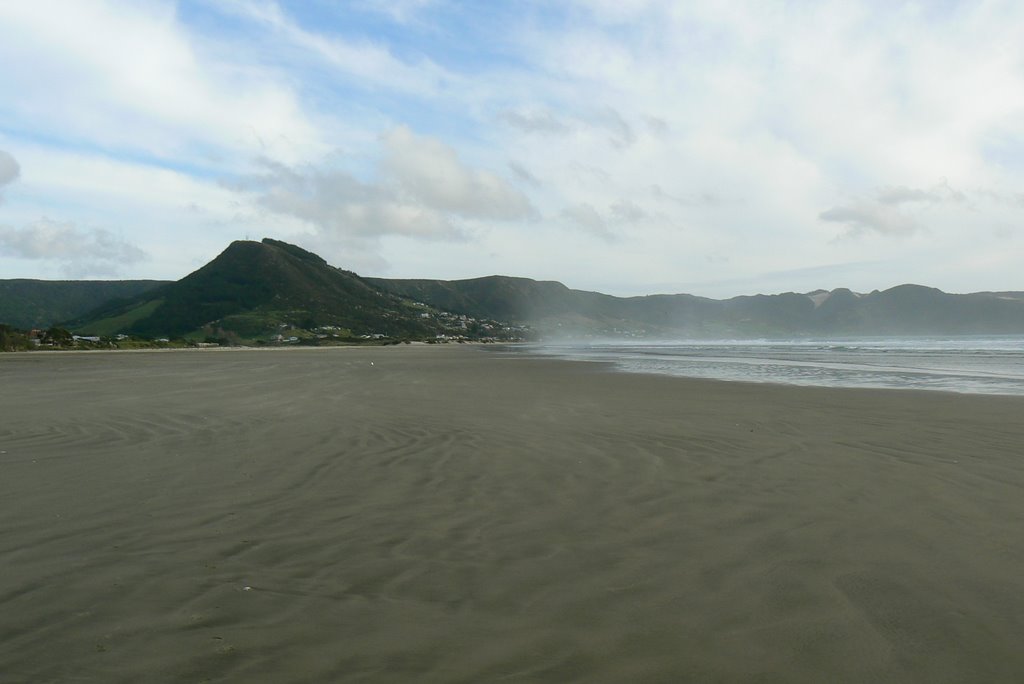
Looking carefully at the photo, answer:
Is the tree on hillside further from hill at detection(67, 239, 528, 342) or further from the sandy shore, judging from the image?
the sandy shore

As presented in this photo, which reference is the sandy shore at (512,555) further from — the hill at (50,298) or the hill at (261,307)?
the hill at (50,298)

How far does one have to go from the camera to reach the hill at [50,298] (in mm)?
167500

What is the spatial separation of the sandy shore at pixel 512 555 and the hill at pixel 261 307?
108027 millimetres

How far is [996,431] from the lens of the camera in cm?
1112

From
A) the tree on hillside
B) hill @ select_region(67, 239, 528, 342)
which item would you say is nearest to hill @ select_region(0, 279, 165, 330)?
hill @ select_region(67, 239, 528, 342)

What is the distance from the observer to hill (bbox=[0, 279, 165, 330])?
168m

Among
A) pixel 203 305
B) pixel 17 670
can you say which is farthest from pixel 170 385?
pixel 203 305

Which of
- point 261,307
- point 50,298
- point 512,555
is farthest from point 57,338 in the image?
point 50,298

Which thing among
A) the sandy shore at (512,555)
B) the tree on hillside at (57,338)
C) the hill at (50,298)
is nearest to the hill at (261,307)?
the hill at (50,298)

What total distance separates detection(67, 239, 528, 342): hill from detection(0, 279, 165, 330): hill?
26.2 m

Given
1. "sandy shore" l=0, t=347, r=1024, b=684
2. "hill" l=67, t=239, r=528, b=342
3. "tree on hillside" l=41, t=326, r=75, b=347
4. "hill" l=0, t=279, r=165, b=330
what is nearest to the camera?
"sandy shore" l=0, t=347, r=1024, b=684

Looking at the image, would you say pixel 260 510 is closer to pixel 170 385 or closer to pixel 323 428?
pixel 323 428

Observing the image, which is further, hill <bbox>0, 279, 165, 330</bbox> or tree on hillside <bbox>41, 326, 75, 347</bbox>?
hill <bbox>0, 279, 165, 330</bbox>

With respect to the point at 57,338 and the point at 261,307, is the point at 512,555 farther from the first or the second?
the point at 261,307
